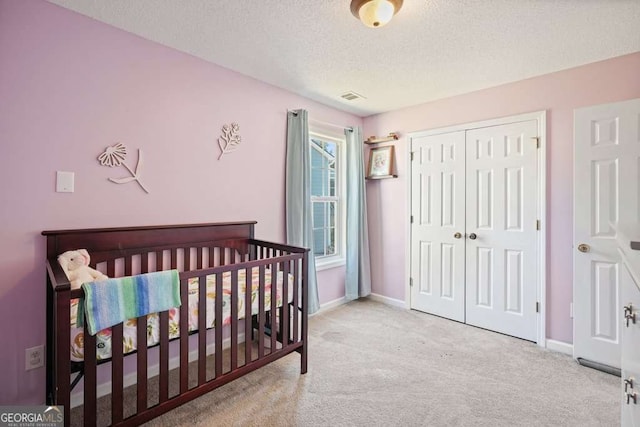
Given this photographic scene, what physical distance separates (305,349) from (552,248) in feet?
7.02

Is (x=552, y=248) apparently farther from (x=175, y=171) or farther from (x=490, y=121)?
(x=175, y=171)

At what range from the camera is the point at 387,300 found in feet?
11.9

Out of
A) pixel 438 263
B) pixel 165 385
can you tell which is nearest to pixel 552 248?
pixel 438 263

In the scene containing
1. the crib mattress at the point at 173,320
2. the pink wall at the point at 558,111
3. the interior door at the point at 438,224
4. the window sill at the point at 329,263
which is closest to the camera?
the crib mattress at the point at 173,320

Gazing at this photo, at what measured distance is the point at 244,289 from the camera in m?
1.95

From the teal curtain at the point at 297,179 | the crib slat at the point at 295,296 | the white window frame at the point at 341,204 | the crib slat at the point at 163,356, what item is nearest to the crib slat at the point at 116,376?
the crib slat at the point at 163,356

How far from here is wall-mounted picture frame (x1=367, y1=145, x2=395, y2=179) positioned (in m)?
3.51

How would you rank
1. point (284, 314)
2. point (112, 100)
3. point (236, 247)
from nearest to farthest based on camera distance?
point (112, 100), point (284, 314), point (236, 247)

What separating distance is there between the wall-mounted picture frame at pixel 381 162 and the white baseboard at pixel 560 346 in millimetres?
2084

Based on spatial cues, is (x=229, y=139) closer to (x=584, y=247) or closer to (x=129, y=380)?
(x=129, y=380)

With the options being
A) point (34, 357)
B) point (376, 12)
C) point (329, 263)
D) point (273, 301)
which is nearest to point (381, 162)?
point (329, 263)

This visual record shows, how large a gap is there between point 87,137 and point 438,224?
2.99 metres

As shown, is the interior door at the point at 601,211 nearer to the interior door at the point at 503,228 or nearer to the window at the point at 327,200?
the interior door at the point at 503,228

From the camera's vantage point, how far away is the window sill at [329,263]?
131 inches
